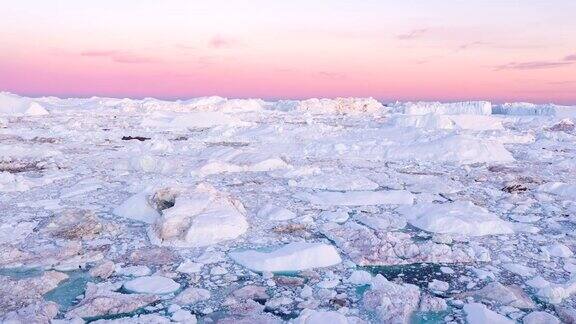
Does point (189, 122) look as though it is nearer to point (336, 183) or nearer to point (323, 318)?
point (336, 183)

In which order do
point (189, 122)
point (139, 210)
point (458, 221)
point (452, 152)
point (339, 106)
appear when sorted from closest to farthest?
point (458, 221), point (139, 210), point (452, 152), point (189, 122), point (339, 106)

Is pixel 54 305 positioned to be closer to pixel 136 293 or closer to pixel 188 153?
pixel 136 293

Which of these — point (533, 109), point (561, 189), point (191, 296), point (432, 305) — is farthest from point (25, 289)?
point (533, 109)

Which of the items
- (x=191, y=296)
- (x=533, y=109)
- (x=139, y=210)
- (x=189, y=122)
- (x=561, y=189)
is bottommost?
(x=533, y=109)

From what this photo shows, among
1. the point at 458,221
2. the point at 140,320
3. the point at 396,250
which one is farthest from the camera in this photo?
the point at 458,221

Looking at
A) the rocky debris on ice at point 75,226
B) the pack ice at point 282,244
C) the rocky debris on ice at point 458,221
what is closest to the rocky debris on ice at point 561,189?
the pack ice at point 282,244

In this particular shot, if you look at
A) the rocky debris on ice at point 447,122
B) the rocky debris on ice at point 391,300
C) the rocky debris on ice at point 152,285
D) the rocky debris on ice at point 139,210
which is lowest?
the rocky debris on ice at point 447,122

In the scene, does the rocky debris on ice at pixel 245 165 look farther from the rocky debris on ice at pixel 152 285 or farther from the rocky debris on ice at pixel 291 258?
the rocky debris on ice at pixel 152 285

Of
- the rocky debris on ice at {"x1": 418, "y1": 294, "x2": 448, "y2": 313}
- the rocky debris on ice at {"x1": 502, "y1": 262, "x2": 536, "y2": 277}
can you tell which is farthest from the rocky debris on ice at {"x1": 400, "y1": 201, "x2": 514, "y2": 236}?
the rocky debris on ice at {"x1": 418, "y1": 294, "x2": 448, "y2": 313}
